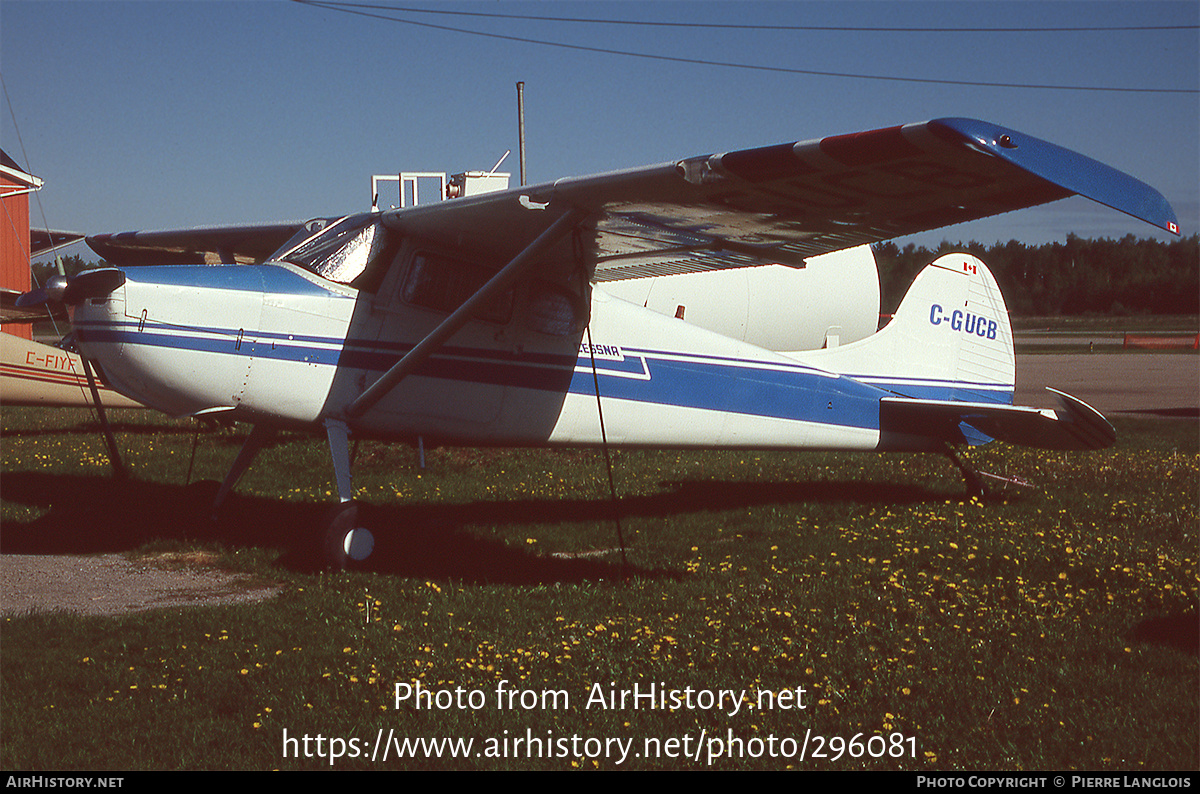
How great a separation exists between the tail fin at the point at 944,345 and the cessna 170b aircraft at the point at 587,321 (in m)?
0.03

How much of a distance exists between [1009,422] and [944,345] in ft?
4.26

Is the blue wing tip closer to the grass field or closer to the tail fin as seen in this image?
the grass field

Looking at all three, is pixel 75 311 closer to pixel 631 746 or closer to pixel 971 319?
pixel 631 746

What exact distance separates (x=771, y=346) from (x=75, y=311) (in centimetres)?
989

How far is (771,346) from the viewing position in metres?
14.3

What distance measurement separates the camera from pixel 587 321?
7207 millimetres

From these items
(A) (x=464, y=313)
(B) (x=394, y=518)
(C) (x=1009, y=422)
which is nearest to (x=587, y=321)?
(A) (x=464, y=313)

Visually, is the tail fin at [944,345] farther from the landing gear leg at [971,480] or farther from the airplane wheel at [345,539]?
the airplane wheel at [345,539]

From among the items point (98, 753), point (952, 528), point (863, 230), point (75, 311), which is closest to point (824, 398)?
point (952, 528)

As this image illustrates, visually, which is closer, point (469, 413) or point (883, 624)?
point (883, 624)

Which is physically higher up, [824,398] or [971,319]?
[971,319]

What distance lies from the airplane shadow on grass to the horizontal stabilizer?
804 mm

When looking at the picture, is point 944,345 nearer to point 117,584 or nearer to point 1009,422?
point 1009,422
